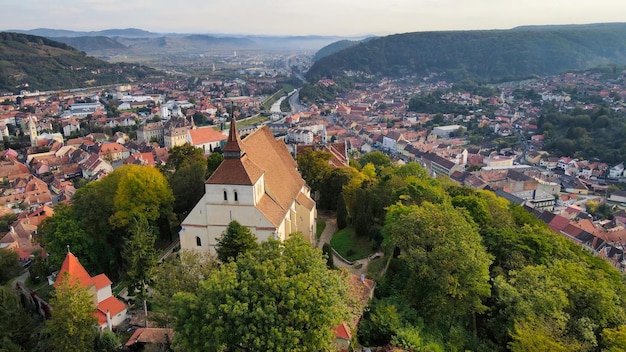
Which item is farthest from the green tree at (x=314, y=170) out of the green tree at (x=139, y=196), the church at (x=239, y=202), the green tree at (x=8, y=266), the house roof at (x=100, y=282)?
the green tree at (x=8, y=266)

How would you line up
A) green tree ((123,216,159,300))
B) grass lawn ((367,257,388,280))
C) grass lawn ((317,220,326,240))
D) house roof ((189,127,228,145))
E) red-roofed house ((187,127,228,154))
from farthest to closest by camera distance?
1. red-roofed house ((187,127,228,154))
2. house roof ((189,127,228,145))
3. grass lawn ((317,220,326,240))
4. grass lawn ((367,257,388,280))
5. green tree ((123,216,159,300))

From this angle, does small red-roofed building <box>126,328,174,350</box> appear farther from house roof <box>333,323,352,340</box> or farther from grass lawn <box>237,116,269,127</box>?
grass lawn <box>237,116,269,127</box>

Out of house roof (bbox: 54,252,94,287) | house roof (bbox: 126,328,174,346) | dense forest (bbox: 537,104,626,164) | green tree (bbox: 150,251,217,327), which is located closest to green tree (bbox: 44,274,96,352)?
house roof (bbox: 126,328,174,346)

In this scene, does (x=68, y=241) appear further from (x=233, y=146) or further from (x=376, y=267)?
(x=376, y=267)

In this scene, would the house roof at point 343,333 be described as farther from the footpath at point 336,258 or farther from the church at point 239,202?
the footpath at point 336,258

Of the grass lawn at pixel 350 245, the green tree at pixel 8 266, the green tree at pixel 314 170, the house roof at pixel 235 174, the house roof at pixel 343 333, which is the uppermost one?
the house roof at pixel 235 174

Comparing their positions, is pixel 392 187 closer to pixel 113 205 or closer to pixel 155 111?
pixel 113 205

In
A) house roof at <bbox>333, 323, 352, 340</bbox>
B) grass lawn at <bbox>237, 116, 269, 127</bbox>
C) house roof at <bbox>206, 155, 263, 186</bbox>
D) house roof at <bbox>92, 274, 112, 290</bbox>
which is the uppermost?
house roof at <bbox>206, 155, 263, 186</bbox>
